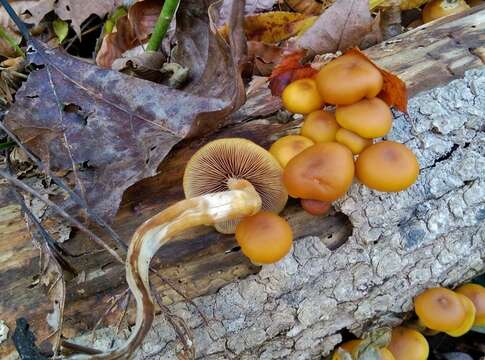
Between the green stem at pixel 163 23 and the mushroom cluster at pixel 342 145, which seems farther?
the green stem at pixel 163 23

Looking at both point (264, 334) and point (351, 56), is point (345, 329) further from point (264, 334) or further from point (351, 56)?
point (351, 56)

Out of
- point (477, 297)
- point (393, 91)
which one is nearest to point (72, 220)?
point (393, 91)

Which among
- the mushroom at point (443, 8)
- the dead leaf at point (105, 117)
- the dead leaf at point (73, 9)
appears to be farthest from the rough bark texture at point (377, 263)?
the dead leaf at point (73, 9)

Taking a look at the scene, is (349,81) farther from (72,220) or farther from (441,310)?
(72,220)

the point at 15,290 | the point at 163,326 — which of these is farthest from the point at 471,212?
the point at 15,290

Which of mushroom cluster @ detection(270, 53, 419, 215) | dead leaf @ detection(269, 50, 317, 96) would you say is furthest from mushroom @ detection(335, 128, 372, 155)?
dead leaf @ detection(269, 50, 317, 96)

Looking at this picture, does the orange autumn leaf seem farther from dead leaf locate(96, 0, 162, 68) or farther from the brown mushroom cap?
dead leaf locate(96, 0, 162, 68)

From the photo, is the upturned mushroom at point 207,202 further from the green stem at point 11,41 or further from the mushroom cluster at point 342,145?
the green stem at point 11,41
